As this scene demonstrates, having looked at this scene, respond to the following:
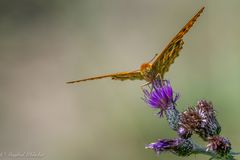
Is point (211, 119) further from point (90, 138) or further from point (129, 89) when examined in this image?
point (90, 138)

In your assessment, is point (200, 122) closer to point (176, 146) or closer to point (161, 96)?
point (176, 146)

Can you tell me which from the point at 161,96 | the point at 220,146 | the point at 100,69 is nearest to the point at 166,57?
the point at 161,96

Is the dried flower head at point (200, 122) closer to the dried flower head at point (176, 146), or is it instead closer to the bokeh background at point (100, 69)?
the dried flower head at point (176, 146)

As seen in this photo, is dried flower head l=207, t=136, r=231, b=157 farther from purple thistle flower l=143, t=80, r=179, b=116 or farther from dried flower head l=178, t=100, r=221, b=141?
purple thistle flower l=143, t=80, r=179, b=116

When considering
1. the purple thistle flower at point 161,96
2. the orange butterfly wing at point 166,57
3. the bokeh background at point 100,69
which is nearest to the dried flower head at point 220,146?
the purple thistle flower at point 161,96

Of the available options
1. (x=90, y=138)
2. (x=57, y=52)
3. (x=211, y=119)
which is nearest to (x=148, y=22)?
(x=57, y=52)

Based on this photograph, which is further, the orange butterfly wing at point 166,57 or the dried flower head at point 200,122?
the orange butterfly wing at point 166,57
